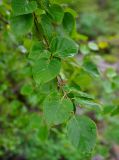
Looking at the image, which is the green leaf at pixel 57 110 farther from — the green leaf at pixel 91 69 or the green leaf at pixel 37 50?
the green leaf at pixel 91 69

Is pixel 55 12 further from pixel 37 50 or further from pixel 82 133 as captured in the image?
pixel 82 133

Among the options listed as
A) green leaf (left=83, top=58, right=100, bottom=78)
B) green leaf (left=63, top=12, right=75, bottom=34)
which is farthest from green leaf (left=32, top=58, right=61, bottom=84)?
green leaf (left=83, top=58, right=100, bottom=78)

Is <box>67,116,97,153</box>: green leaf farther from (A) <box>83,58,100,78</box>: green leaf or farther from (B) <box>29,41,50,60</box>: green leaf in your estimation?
(A) <box>83,58,100,78</box>: green leaf

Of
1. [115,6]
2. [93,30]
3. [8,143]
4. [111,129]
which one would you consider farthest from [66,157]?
[115,6]

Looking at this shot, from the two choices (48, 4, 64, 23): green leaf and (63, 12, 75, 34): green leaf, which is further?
(63, 12, 75, 34): green leaf

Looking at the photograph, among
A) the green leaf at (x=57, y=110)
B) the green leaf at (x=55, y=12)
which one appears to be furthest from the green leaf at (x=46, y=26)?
the green leaf at (x=57, y=110)

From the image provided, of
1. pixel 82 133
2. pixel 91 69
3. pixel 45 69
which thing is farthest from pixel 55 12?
pixel 91 69
